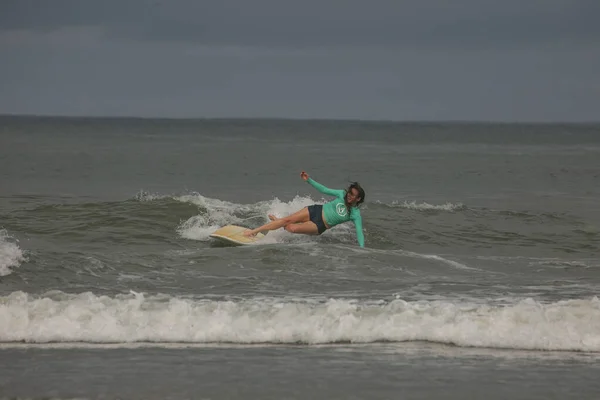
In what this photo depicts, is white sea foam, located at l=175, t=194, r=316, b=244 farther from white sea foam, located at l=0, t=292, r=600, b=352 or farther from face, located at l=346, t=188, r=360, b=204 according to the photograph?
white sea foam, located at l=0, t=292, r=600, b=352

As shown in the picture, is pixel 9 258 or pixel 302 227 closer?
pixel 9 258

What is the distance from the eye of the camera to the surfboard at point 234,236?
52.5 ft

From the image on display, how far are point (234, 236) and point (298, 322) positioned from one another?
6.20 m

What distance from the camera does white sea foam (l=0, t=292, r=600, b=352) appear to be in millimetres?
9727

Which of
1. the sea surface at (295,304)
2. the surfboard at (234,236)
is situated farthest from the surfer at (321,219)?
the sea surface at (295,304)

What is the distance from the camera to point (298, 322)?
1012 centimetres

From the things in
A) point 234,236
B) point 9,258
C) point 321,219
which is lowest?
point 9,258

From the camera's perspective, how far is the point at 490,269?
14.8 m

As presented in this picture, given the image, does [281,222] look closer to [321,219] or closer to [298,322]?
[321,219]

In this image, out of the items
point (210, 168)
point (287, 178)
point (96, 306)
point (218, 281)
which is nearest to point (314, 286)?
point (218, 281)

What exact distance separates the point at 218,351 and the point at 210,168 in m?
32.3

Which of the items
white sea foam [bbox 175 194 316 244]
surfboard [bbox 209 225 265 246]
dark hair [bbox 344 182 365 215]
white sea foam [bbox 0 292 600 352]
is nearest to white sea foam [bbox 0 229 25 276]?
white sea foam [bbox 0 292 600 352]

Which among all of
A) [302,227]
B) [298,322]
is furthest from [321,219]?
[298,322]

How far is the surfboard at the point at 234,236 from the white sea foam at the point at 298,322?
16.6 feet
